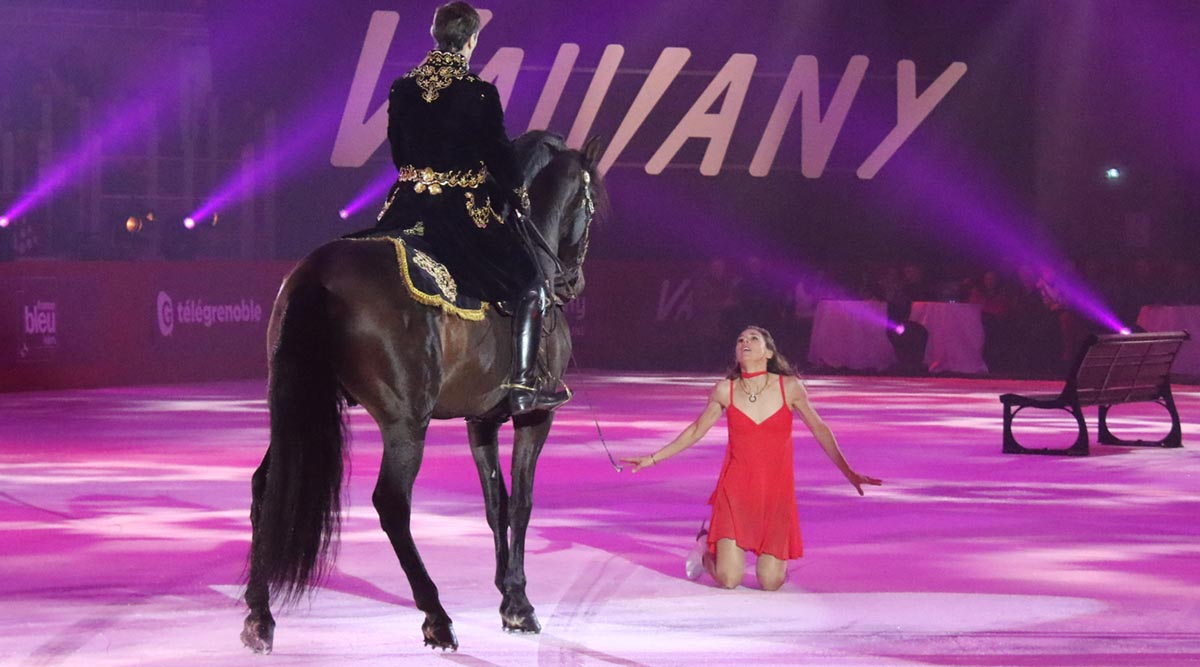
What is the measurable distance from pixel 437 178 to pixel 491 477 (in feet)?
4.33

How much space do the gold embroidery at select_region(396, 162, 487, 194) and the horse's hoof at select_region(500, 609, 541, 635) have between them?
1621 mm

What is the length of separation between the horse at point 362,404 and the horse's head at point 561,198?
1.01 feet

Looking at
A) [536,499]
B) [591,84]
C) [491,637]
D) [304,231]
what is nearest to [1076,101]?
[591,84]

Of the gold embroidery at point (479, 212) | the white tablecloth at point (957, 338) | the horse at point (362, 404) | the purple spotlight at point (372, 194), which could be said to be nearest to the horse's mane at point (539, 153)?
the gold embroidery at point (479, 212)

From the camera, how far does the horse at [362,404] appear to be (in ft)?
20.5

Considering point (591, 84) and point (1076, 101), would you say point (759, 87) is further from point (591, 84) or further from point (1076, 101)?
point (1076, 101)

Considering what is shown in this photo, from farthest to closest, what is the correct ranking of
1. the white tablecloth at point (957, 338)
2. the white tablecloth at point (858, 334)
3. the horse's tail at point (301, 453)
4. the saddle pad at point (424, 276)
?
the white tablecloth at point (858, 334) < the white tablecloth at point (957, 338) < the saddle pad at point (424, 276) < the horse's tail at point (301, 453)

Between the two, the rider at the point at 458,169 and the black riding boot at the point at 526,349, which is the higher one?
the rider at the point at 458,169

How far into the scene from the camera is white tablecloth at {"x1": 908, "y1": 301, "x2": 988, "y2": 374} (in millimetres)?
24375

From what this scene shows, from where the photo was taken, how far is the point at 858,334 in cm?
2514

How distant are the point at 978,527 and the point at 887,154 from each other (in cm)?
1956

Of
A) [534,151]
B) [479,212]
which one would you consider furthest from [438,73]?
[534,151]

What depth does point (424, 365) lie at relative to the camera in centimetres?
663

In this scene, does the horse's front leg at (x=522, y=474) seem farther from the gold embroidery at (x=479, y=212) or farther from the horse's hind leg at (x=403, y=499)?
the gold embroidery at (x=479, y=212)
